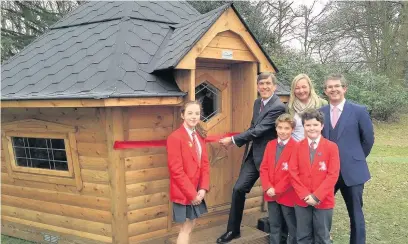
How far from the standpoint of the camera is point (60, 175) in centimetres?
483

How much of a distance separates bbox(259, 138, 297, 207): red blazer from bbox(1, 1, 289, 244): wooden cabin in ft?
4.14

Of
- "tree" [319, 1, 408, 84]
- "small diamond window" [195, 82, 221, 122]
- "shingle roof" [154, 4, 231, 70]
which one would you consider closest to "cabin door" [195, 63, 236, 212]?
"small diamond window" [195, 82, 221, 122]

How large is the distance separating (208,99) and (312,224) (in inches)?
94.1

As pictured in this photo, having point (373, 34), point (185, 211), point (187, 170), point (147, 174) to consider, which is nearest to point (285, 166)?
point (187, 170)

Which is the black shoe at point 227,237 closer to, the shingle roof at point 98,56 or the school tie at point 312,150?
the school tie at point 312,150

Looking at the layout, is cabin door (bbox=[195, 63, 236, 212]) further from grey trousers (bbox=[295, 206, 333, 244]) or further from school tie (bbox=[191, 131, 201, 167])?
grey trousers (bbox=[295, 206, 333, 244])

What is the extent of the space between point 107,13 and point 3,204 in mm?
3427

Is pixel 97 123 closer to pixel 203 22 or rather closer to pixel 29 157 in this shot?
pixel 29 157

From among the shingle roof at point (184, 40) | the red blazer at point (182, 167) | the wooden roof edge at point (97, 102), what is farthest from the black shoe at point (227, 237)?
the shingle roof at point (184, 40)

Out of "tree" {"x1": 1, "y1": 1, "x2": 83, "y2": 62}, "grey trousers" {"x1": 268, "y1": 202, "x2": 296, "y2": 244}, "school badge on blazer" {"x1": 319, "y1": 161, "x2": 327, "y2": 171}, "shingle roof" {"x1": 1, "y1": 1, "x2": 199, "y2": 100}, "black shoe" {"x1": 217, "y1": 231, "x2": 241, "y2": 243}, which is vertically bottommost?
"black shoe" {"x1": 217, "y1": 231, "x2": 241, "y2": 243}

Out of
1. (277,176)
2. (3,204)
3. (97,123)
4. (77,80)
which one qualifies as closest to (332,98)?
(277,176)

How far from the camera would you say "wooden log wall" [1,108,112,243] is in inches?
177

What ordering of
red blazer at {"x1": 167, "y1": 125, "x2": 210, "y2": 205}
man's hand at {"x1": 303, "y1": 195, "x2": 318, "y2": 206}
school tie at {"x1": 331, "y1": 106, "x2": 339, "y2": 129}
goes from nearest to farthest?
man's hand at {"x1": 303, "y1": 195, "x2": 318, "y2": 206} < red blazer at {"x1": 167, "y1": 125, "x2": 210, "y2": 205} < school tie at {"x1": 331, "y1": 106, "x2": 339, "y2": 129}

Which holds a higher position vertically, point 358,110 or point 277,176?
point 358,110
